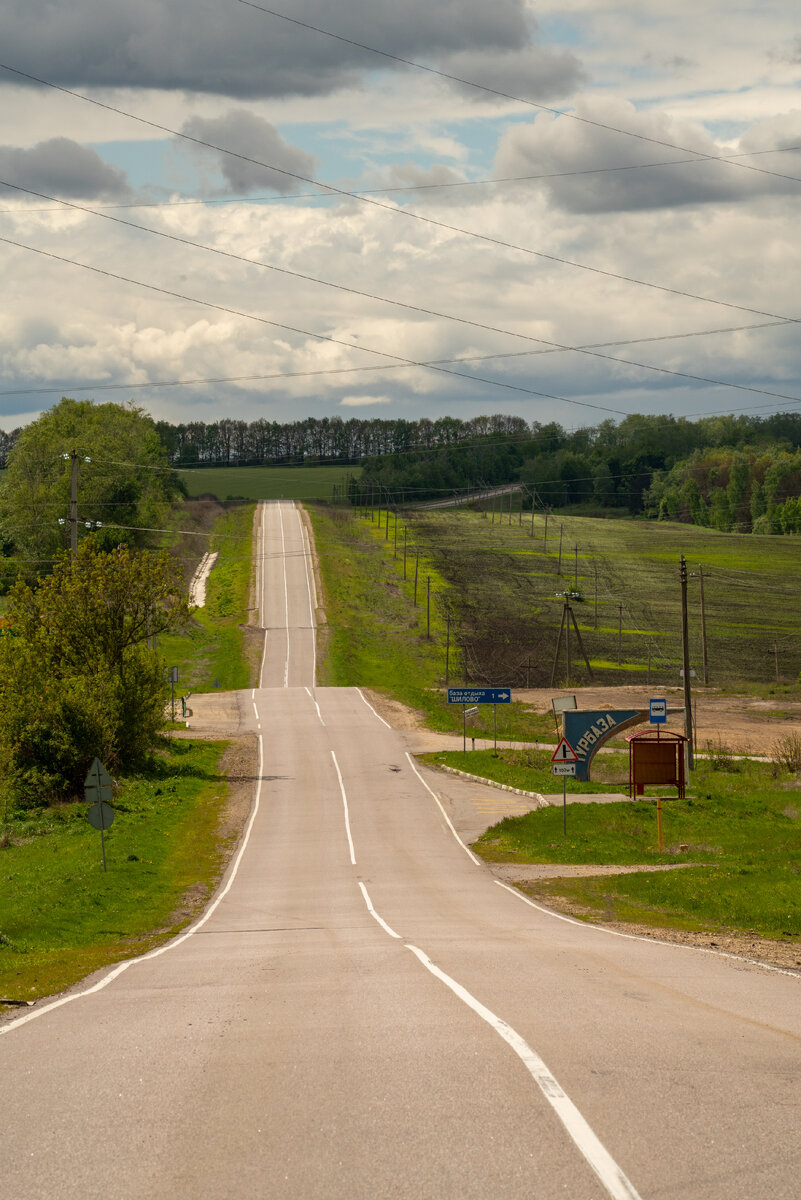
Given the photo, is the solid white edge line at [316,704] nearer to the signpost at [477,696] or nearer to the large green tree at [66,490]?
the signpost at [477,696]

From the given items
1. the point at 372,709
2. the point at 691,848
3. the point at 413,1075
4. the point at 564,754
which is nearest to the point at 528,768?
the point at 564,754

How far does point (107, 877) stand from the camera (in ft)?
98.1

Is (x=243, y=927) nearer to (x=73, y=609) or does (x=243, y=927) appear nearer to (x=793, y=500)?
(x=73, y=609)

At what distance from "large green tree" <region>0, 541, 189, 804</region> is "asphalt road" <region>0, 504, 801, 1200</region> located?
88.1 feet

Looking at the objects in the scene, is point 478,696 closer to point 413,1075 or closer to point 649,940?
point 649,940

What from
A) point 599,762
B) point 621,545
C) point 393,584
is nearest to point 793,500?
point 621,545

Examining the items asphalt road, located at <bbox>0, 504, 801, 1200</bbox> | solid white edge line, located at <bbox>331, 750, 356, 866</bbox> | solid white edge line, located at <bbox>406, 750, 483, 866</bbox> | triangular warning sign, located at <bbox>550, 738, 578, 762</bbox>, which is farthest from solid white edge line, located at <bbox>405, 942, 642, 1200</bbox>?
triangular warning sign, located at <bbox>550, 738, 578, 762</bbox>

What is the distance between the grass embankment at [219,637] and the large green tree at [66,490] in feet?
35.0

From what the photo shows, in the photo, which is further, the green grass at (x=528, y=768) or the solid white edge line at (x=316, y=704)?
the solid white edge line at (x=316, y=704)

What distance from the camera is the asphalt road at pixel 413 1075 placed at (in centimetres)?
675

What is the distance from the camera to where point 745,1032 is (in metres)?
10.6

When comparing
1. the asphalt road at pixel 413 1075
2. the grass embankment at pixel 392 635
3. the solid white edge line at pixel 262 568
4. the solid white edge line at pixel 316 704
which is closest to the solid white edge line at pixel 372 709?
the grass embankment at pixel 392 635

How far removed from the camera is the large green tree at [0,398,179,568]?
10750 cm

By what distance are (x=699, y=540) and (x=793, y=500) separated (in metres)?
33.6
